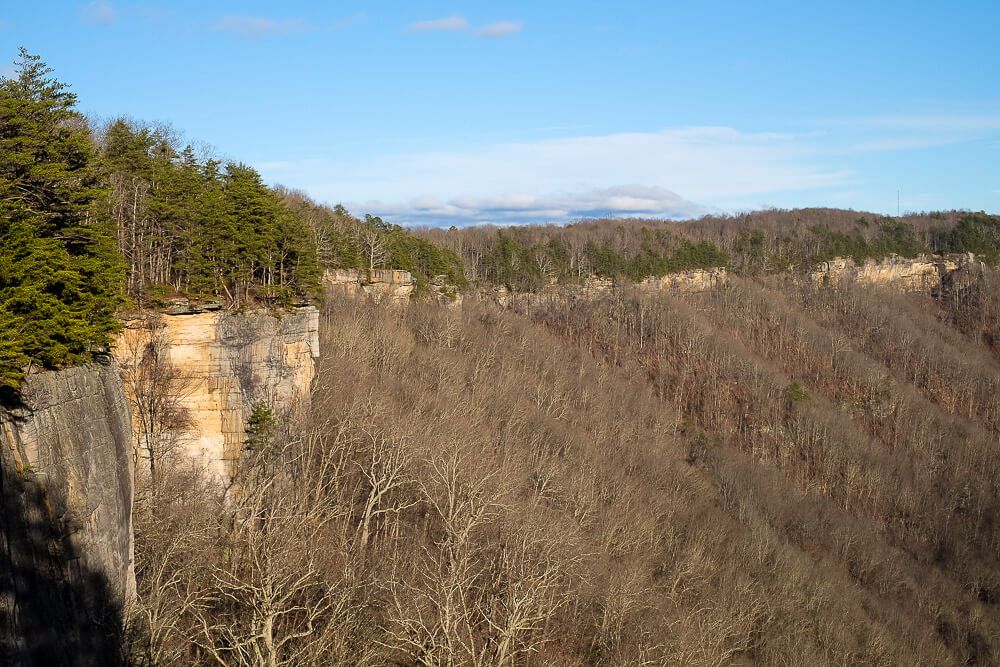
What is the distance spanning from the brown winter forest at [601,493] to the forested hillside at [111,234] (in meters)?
5.17

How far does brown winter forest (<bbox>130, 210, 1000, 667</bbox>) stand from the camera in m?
18.9

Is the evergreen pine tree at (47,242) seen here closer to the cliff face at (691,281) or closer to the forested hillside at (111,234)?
the forested hillside at (111,234)

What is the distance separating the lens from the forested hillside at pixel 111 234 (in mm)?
14102

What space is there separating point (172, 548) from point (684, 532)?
25045 mm

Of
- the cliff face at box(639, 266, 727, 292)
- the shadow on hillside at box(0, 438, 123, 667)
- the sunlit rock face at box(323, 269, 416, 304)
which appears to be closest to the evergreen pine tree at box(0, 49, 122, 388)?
the shadow on hillside at box(0, 438, 123, 667)

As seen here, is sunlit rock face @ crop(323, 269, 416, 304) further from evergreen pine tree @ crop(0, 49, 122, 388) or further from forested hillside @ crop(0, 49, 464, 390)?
evergreen pine tree @ crop(0, 49, 122, 388)

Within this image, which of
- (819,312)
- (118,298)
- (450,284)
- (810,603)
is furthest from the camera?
(819,312)

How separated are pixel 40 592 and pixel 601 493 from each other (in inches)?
1064

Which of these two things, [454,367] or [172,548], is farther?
[454,367]

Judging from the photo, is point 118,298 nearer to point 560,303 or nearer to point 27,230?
point 27,230

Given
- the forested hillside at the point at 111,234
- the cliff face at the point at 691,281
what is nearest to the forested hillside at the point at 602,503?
the forested hillside at the point at 111,234

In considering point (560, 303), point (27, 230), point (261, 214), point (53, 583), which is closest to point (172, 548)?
point (53, 583)

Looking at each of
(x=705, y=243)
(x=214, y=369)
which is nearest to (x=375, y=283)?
(x=214, y=369)

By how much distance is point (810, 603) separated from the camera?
103 feet
